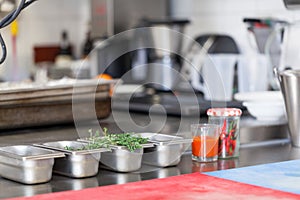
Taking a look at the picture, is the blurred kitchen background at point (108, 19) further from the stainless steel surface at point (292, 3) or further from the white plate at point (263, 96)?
the white plate at point (263, 96)

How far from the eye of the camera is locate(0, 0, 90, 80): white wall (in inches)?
187

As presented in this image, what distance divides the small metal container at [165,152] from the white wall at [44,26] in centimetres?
297

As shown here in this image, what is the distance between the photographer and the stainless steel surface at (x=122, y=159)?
1.65 metres

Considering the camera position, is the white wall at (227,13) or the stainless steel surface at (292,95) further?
the white wall at (227,13)

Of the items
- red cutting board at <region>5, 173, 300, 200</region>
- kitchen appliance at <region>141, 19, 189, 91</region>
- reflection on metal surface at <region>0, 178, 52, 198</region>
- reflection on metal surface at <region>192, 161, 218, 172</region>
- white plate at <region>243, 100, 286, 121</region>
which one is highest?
kitchen appliance at <region>141, 19, 189, 91</region>

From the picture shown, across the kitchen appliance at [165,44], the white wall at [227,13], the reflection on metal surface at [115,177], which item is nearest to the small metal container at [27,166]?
the reflection on metal surface at [115,177]

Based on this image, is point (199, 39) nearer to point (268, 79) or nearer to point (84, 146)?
point (268, 79)

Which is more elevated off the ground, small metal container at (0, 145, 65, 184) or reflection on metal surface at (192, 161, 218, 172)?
small metal container at (0, 145, 65, 184)

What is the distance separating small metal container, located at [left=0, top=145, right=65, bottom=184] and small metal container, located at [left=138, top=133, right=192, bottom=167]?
0.85ft

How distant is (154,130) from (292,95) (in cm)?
41

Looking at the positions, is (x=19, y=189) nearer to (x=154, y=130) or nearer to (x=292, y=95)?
(x=154, y=130)

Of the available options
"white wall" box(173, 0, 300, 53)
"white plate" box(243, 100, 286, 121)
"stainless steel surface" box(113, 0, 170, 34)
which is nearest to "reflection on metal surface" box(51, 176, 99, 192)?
"white plate" box(243, 100, 286, 121)

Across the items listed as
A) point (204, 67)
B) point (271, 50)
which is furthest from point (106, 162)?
point (271, 50)

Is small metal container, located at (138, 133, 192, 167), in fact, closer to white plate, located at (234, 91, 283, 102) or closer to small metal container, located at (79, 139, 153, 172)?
small metal container, located at (79, 139, 153, 172)
